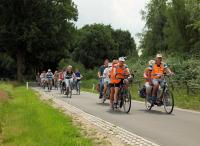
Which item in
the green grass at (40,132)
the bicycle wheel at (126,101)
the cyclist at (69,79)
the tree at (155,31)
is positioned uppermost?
the tree at (155,31)

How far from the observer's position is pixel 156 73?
17.8 metres

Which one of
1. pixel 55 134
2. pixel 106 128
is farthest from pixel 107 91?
pixel 55 134

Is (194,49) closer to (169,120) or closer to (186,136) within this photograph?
(169,120)

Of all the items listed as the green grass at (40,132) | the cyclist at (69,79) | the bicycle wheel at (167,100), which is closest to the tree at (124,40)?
the cyclist at (69,79)

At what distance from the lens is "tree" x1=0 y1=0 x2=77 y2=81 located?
64.4m

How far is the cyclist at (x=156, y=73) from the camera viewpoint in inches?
701

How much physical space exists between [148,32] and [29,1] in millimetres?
16478

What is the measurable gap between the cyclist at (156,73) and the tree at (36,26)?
46.1m

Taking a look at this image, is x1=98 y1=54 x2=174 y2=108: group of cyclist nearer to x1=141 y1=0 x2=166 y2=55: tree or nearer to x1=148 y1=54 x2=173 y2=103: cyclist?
x1=148 y1=54 x2=173 y2=103: cyclist

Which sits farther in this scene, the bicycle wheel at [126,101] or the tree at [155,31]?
the tree at [155,31]

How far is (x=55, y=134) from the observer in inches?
473

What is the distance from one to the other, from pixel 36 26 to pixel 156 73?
48190 mm

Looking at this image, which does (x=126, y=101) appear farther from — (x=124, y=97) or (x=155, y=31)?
(x=155, y=31)

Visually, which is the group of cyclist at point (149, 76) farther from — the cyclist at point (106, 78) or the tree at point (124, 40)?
the tree at point (124, 40)
